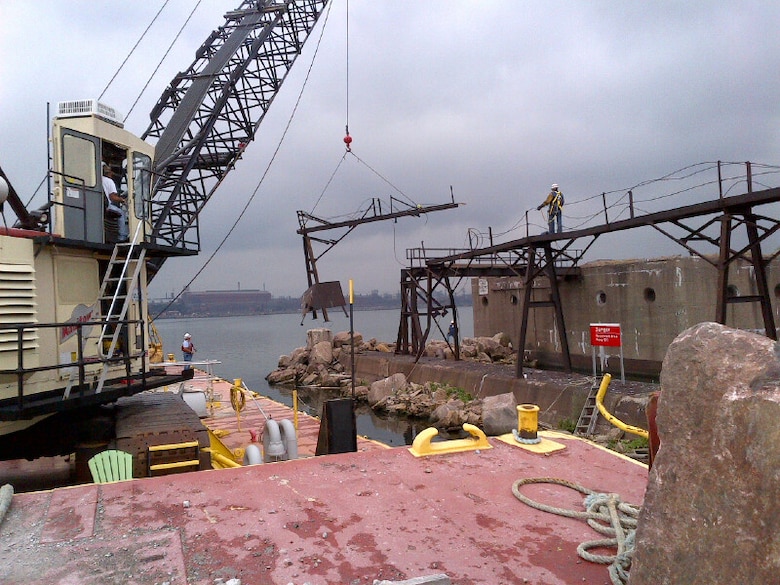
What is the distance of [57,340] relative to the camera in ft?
24.6

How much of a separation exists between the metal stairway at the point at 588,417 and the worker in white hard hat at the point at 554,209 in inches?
239

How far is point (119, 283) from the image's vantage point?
787 centimetres

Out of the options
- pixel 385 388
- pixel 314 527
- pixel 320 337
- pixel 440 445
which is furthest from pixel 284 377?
pixel 314 527

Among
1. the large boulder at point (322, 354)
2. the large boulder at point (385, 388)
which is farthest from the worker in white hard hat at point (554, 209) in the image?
the large boulder at point (322, 354)

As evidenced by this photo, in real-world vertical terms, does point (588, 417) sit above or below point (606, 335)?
below

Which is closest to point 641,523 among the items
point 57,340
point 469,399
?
point 57,340

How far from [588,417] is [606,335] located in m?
2.43

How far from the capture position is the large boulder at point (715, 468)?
2.52m

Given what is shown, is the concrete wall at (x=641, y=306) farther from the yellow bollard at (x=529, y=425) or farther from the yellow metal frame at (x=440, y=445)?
the yellow metal frame at (x=440, y=445)

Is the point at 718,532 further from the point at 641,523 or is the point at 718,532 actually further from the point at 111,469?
the point at 111,469

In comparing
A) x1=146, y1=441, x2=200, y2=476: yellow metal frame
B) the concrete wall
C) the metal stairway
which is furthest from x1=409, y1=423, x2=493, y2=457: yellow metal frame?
the concrete wall

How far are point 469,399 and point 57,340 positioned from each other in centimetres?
1535

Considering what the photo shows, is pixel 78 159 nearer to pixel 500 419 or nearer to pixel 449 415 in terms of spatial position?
pixel 500 419

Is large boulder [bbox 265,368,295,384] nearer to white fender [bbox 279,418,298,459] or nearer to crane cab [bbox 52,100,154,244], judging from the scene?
crane cab [bbox 52,100,154,244]
